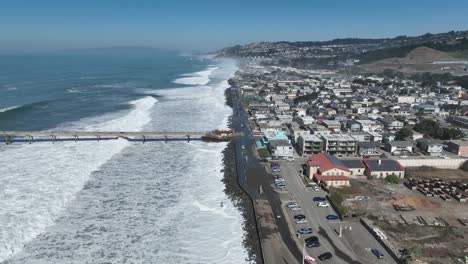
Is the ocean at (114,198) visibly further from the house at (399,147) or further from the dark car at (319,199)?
the house at (399,147)

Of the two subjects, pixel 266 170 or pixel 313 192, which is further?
pixel 266 170

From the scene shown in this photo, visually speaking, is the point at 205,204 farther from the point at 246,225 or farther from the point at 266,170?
the point at 266,170

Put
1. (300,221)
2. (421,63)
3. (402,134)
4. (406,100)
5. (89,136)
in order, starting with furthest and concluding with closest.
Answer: (421,63), (406,100), (89,136), (402,134), (300,221)

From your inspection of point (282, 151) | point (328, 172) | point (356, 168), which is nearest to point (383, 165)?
point (356, 168)

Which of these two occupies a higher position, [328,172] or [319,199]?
[328,172]

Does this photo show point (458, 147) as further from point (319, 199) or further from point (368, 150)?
point (319, 199)

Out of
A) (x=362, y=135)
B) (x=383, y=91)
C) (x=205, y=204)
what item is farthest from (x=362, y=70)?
(x=205, y=204)
